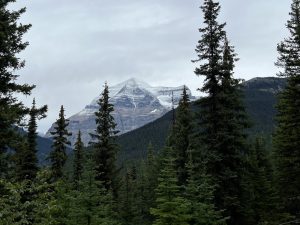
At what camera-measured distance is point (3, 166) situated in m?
21.0

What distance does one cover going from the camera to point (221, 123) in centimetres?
2795

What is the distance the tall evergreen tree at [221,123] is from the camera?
2756 cm

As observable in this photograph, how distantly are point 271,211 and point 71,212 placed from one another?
21.4 metres

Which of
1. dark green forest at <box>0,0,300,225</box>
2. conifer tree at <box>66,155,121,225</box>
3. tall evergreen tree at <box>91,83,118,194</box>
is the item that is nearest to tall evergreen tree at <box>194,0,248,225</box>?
dark green forest at <box>0,0,300,225</box>

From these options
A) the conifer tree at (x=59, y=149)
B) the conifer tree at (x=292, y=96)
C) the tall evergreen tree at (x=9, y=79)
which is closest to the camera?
the tall evergreen tree at (x=9, y=79)

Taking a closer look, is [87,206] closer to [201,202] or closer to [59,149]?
[201,202]

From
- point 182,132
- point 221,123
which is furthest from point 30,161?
point 221,123

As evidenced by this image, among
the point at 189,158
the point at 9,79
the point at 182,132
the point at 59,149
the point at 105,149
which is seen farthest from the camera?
the point at 59,149

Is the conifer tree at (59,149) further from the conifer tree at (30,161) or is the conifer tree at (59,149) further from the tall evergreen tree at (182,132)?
the tall evergreen tree at (182,132)

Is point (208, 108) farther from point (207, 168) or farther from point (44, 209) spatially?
point (44, 209)

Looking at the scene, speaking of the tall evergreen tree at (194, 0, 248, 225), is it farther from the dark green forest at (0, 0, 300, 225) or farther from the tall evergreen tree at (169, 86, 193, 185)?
the tall evergreen tree at (169, 86, 193, 185)

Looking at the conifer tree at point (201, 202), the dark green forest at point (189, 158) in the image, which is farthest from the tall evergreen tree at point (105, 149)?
the conifer tree at point (201, 202)

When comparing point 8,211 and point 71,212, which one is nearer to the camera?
point 8,211

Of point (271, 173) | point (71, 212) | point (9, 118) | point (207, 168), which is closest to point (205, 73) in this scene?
point (207, 168)
